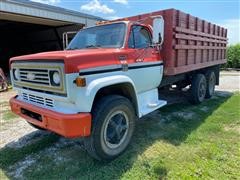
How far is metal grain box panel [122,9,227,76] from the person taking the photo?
491 centimetres

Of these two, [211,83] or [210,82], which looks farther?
[211,83]

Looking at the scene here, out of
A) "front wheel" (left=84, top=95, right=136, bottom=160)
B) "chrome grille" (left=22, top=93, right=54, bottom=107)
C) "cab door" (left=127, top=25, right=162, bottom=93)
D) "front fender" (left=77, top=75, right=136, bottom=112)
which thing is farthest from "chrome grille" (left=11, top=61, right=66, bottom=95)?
"cab door" (left=127, top=25, right=162, bottom=93)

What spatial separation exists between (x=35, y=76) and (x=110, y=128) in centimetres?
138

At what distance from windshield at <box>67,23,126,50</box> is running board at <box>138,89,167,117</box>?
1121mm

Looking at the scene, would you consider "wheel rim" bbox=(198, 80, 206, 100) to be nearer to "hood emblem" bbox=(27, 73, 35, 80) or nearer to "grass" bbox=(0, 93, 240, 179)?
"grass" bbox=(0, 93, 240, 179)

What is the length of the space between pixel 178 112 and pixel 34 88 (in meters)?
3.82

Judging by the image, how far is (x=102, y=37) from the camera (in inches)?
167

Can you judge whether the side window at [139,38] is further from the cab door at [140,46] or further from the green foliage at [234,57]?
the green foliage at [234,57]

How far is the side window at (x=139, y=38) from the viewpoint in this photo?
4141 millimetres

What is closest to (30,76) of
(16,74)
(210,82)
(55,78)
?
(16,74)

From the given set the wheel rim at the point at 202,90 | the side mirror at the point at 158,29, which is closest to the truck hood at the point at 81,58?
the side mirror at the point at 158,29

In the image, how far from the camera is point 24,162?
3564 millimetres

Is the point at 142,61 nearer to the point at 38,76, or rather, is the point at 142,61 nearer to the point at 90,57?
the point at 90,57

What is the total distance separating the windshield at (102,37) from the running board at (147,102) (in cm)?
112
